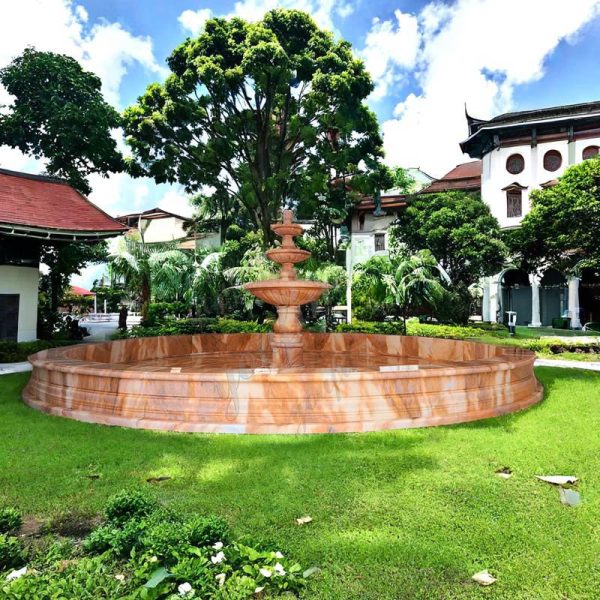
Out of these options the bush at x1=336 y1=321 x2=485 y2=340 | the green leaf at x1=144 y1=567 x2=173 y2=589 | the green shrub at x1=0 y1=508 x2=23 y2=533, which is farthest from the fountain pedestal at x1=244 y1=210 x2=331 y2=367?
the bush at x1=336 y1=321 x2=485 y2=340

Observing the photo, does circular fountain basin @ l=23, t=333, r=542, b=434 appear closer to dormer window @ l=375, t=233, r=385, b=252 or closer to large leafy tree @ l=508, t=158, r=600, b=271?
large leafy tree @ l=508, t=158, r=600, b=271

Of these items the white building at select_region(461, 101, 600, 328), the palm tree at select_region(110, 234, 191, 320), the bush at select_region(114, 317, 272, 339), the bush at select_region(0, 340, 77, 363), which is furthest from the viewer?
the white building at select_region(461, 101, 600, 328)

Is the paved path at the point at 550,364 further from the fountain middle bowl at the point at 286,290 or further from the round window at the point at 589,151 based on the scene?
the round window at the point at 589,151

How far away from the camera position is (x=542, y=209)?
64.7 ft

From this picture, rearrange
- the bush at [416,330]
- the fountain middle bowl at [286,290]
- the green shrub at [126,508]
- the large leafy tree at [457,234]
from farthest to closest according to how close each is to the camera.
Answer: the large leafy tree at [457,234] → the bush at [416,330] → the fountain middle bowl at [286,290] → the green shrub at [126,508]

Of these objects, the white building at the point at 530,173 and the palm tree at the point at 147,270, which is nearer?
the palm tree at the point at 147,270

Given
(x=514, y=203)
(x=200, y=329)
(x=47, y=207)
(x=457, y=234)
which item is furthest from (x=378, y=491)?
(x=514, y=203)

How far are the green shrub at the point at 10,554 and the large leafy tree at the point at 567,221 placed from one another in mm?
19762

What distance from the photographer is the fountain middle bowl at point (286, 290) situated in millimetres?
8930

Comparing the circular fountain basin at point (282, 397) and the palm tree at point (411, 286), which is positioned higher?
the palm tree at point (411, 286)

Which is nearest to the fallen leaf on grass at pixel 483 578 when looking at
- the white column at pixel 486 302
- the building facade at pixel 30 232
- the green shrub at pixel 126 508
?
the green shrub at pixel 126 508

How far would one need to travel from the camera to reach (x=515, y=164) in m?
30.4

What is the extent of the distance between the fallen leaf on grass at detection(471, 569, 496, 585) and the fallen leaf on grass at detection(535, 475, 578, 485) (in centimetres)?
181

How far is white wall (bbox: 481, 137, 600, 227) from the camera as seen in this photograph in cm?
2902
